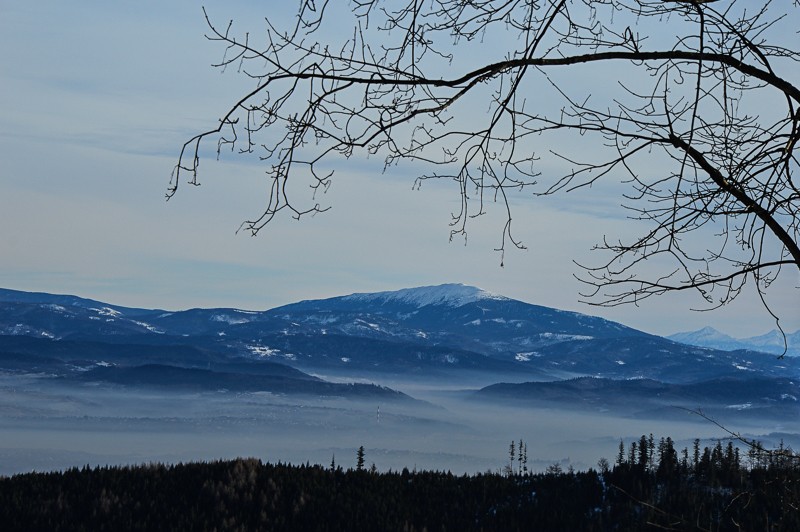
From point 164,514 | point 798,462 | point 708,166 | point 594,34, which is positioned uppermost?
point 594,34

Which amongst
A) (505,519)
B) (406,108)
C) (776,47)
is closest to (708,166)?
(776,47)

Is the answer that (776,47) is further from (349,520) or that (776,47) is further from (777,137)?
Result: (349,520)

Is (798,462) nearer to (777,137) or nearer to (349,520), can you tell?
(777,137)

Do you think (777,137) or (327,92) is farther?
A: (777,137)

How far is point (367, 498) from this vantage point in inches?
828

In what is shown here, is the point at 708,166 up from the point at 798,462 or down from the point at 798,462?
up

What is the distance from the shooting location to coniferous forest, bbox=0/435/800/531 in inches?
739

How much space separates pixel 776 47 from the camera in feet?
21.2

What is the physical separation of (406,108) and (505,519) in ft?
56.7

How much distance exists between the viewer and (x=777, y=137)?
649 cm

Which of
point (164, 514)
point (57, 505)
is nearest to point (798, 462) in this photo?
point (164, 514)

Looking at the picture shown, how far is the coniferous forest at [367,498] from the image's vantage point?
1878 centimetres

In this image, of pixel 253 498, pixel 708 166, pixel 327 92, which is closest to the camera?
pixel 327 92

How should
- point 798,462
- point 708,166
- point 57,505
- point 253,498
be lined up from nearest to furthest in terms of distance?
point 708,166 < point 798,462 < point 57,505 < point 253,498
